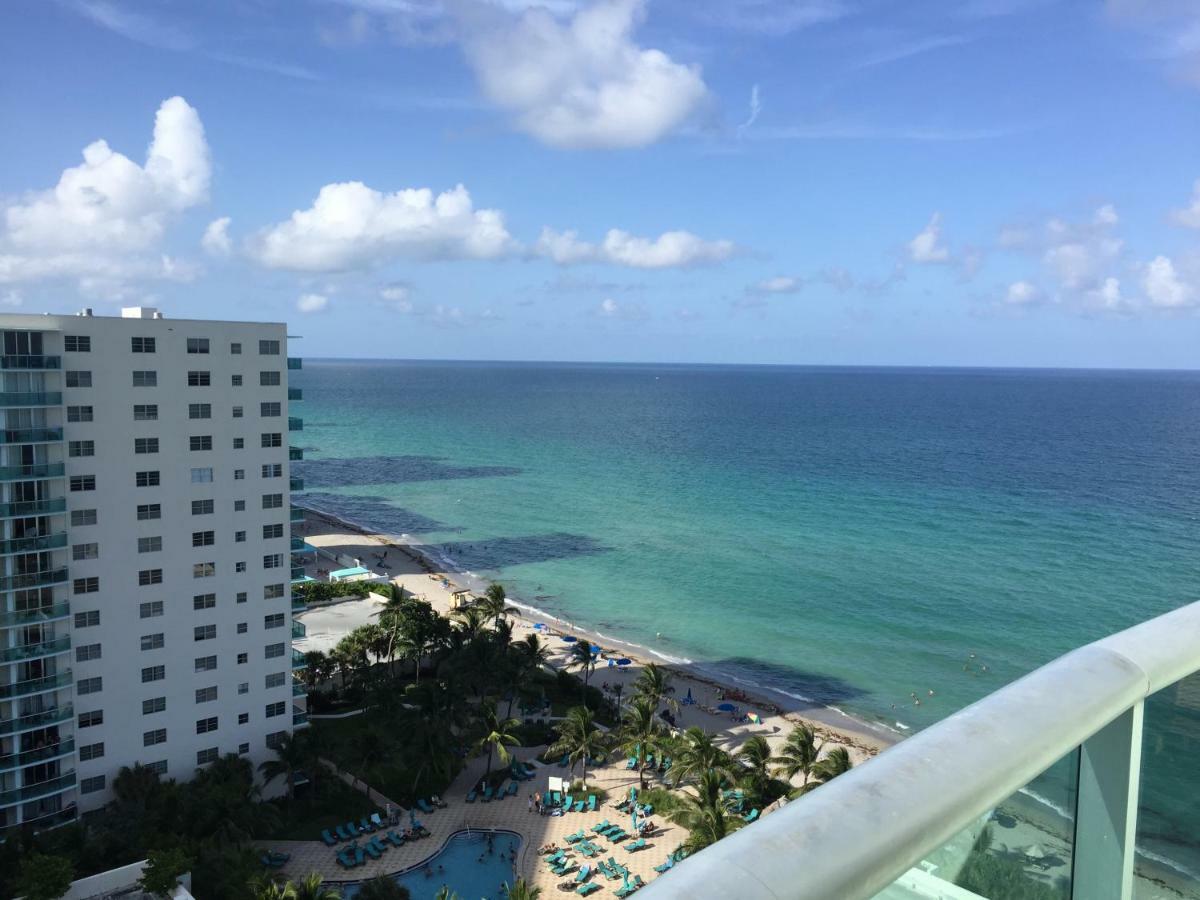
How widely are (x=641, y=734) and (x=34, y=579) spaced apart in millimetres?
24228

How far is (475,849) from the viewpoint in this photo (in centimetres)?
3406

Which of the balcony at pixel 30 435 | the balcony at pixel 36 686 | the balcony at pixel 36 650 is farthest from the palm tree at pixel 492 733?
the balcony at pixel 30 435

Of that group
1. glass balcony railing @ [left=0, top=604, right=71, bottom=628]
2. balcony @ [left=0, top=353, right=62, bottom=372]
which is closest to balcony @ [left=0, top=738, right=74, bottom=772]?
glass balcony railing @ [left=0, top=604, right=71, bottom=628]

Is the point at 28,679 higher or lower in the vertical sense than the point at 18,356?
lower

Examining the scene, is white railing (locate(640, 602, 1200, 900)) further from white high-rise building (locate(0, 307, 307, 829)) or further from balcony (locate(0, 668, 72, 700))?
→ balcony (locate(0, 668, 72, 700))

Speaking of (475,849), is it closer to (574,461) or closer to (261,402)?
(261,402)

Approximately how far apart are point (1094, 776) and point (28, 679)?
36.2m

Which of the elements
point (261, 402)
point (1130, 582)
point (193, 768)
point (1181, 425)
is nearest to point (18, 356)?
point (261, 402)

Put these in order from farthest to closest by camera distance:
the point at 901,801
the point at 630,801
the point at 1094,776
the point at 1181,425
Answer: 1. the point at 1181,425
2. the point at 630,801
3. the point at 1094,776
4. the point at 901,801

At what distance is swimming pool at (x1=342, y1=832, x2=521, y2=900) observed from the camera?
102 feet

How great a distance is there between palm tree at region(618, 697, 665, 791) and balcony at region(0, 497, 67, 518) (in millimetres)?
23979

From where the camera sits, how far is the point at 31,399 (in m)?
30.8

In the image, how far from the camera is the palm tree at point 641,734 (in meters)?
38.8

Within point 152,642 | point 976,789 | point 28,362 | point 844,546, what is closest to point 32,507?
point 28,362
